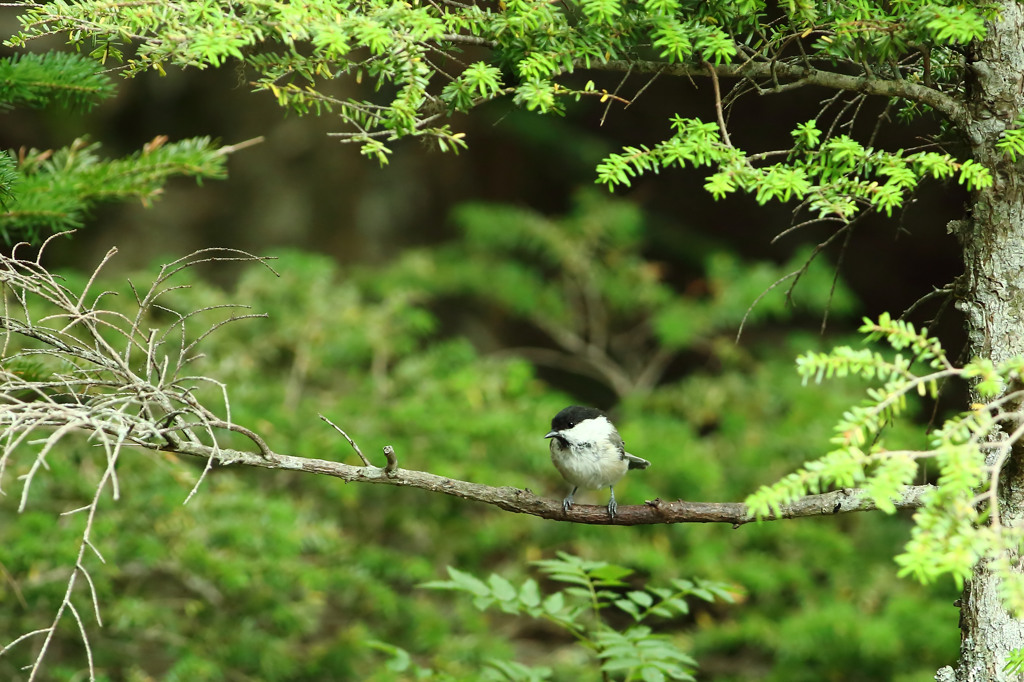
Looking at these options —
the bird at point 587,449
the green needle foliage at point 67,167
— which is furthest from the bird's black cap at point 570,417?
the green needle foliage at point 67,167

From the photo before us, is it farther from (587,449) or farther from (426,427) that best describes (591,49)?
(426,427)

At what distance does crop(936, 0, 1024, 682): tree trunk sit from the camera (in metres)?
1.98

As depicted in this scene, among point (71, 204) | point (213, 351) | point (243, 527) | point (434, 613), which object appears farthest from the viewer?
point (213, 351)

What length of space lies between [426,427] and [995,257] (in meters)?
2.61

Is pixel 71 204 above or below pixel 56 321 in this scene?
above

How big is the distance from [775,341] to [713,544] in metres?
3.08

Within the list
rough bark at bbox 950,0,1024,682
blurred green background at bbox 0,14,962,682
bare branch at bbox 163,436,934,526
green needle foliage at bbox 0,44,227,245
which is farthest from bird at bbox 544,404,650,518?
green needle foliage at bbox 0,44,227,245

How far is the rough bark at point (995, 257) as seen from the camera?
1977 mm

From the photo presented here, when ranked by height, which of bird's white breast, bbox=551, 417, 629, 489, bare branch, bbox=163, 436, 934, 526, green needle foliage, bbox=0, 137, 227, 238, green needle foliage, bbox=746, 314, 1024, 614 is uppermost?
green needle foliage, bbox=746, 314, 1024, 614

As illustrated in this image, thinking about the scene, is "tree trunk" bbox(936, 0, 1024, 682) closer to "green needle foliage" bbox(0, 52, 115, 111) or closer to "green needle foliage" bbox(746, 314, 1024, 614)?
"green needle foliage" bbox(746, 314, 1024, 614)

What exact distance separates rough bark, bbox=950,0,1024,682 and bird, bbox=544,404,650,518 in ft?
4.65

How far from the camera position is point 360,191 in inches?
275

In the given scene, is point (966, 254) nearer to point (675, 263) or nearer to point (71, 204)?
point (71, 204)

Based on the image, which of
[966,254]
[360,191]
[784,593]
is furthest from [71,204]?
[360,191]
